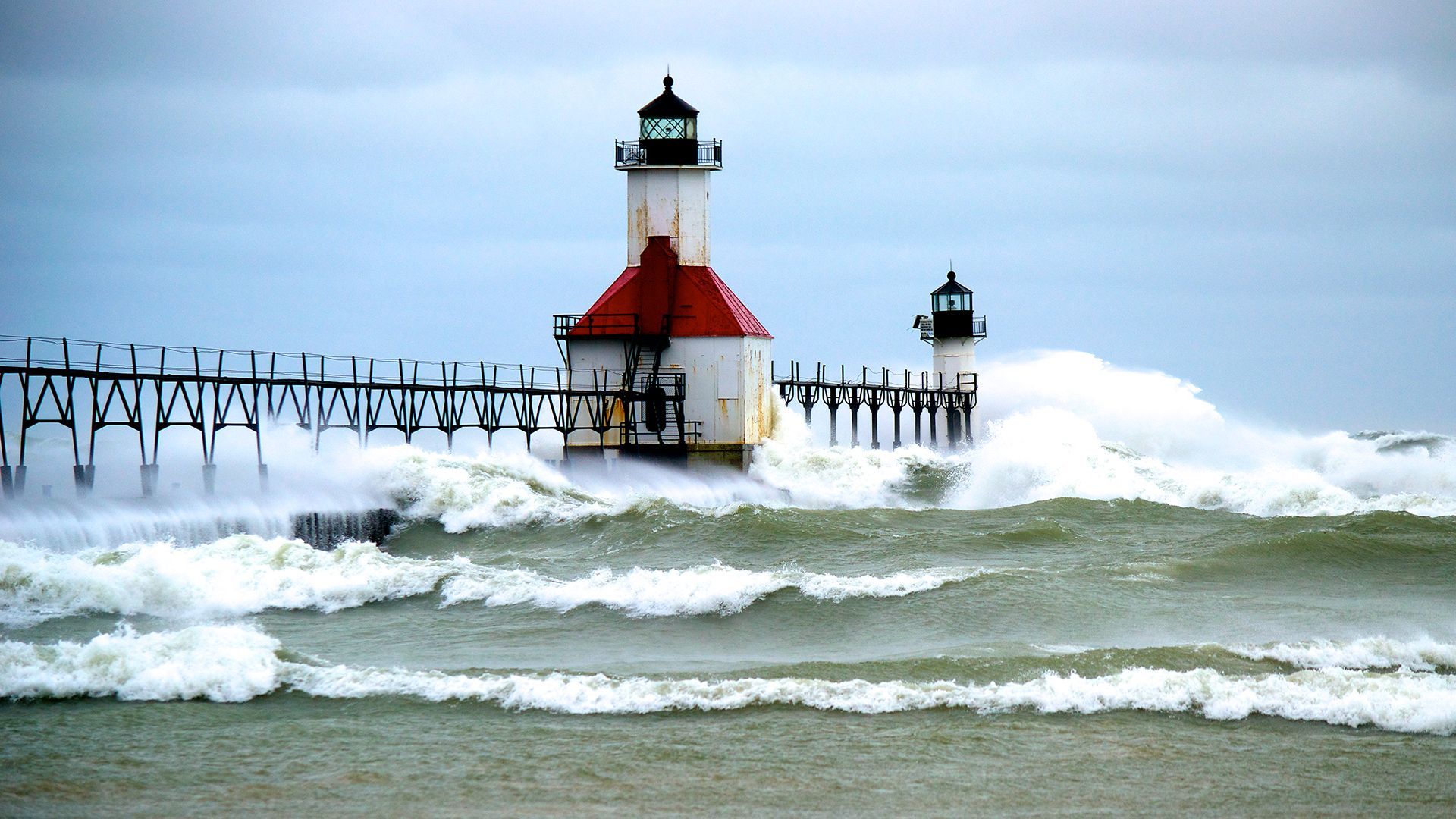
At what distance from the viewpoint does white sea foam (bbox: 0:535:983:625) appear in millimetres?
14930

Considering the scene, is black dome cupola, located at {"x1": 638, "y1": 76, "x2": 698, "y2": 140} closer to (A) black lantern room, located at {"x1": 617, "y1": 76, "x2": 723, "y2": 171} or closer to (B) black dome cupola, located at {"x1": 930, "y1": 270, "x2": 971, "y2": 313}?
(A) black lantern room, located at {"x1": 617, "y1": 76, "x2": 723, "y2": 171}

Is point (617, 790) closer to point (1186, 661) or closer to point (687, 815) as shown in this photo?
point (687, 815)

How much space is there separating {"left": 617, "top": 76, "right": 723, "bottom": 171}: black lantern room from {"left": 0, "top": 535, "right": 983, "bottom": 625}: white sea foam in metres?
20.2

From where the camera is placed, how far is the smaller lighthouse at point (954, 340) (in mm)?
52375

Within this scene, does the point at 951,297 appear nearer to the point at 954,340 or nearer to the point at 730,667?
the point at 954,340

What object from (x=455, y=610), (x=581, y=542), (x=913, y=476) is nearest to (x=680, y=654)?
(x=455, y=610)

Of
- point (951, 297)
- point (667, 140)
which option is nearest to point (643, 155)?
point (667, 140)

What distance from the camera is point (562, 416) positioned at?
34562 mm

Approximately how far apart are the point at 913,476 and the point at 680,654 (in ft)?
89.6

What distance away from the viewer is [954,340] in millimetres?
53062

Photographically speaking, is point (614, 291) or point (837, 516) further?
point (614, 291)

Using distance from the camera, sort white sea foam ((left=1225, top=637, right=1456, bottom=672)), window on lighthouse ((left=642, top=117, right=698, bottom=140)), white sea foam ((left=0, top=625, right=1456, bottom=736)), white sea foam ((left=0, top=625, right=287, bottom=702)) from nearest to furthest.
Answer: white sea foam ((left=0, top=625, right=1456, bottom=736)), white sea foam ((left=0, top=625, right=287, bottom=702)), white sea foam ((left=1225, top=637, right=1456, bottom=672)), window on lighthouse ((left=642, top=117, right=698, bottom=140))

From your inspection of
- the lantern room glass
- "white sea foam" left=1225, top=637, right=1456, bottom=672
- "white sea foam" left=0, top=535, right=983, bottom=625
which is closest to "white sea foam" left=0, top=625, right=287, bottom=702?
"white sea foam" left=0, top=535, right=983, bottom=625

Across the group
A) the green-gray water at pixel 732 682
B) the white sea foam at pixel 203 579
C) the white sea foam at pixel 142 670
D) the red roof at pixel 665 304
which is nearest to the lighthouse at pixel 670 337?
the red roof at pixel 665 304
